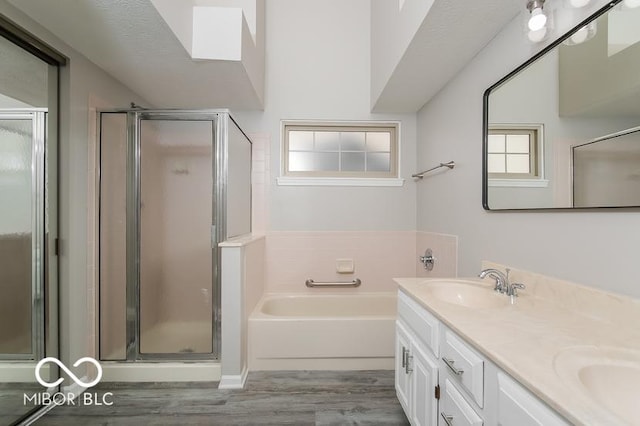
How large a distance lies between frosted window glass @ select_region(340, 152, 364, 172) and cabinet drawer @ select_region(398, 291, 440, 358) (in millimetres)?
1667

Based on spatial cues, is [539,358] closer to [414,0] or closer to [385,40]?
[414,0]

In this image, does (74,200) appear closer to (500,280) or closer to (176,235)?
(176,235)

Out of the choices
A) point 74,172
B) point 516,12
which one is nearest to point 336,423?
point 74,172

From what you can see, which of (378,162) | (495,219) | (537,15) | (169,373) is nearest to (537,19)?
(537,15)

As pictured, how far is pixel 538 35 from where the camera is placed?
1.29 metres

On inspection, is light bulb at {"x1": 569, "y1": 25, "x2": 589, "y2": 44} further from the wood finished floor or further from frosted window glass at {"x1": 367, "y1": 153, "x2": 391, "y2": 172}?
the wood finished floor

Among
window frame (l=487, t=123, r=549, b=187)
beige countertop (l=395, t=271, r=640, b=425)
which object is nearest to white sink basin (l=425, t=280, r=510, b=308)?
beige countertop (l=395, t=271, r=640, b=425)

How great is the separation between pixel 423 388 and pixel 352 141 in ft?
7.63

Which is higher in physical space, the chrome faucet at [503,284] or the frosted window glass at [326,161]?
the frosted window glass at [326,161]

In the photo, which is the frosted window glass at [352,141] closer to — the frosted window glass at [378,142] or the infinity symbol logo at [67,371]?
the frosted window glass at [378,142]

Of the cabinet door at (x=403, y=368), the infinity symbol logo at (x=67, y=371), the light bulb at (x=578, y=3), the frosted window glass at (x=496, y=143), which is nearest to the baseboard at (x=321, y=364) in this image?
the cabinet door at (x=403, y=368)

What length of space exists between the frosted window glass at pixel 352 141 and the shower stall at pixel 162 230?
1.28 m

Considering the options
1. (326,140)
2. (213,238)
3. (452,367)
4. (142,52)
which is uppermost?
(142,52)

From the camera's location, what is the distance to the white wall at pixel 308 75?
283 cm
